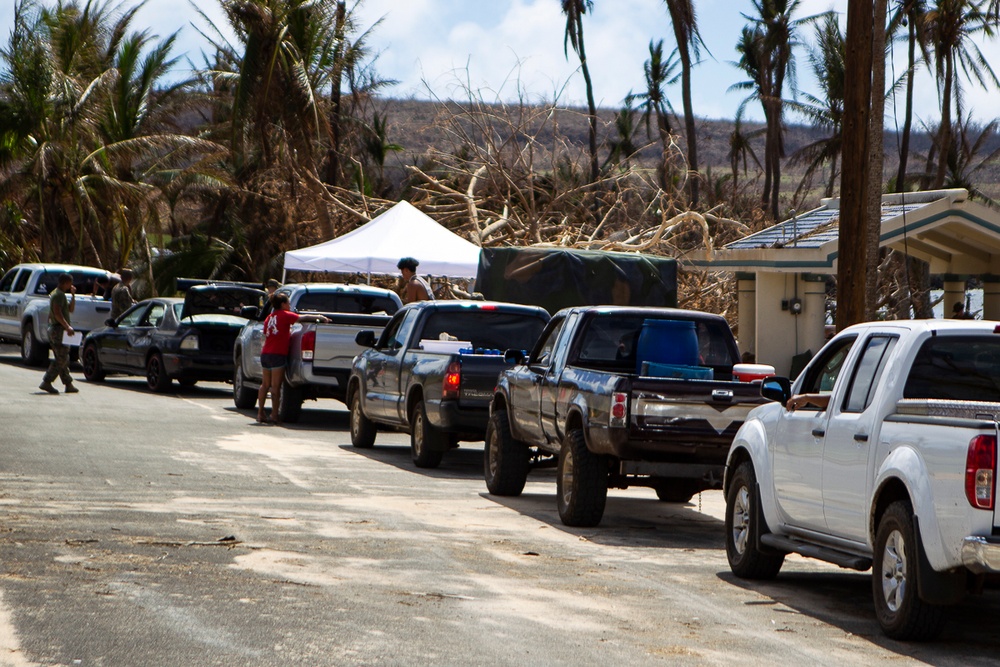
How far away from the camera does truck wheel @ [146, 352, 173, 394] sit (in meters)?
23.8

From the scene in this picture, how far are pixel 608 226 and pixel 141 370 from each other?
9318 millimetres

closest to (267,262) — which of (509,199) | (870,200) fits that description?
(509,199)

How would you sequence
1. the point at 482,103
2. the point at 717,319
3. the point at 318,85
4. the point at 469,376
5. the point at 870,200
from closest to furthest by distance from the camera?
the point at 717,319
the point at 469,376
the point at 870,200
the point at 482,103
the point at 318,85

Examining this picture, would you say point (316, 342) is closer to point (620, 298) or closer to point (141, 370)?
point (620, 298)

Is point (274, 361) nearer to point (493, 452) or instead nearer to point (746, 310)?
point (493, 452)

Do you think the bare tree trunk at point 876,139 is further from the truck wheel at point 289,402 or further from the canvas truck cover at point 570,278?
the truck wheel at point 289,402

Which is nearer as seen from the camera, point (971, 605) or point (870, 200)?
point (971, 605)

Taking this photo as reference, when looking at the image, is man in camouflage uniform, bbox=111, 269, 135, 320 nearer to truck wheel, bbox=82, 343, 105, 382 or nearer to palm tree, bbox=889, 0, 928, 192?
truck wheel, bbox=82, 343, 105, 382

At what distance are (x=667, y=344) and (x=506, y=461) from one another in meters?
1.97

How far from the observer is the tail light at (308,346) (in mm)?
18672

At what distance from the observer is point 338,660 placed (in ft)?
20.9

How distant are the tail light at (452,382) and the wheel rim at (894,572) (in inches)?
293

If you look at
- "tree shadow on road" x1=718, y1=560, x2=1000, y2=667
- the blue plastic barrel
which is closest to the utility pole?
the blue plastic barrel

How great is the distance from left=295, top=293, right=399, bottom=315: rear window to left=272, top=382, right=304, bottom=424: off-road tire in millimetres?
1324
